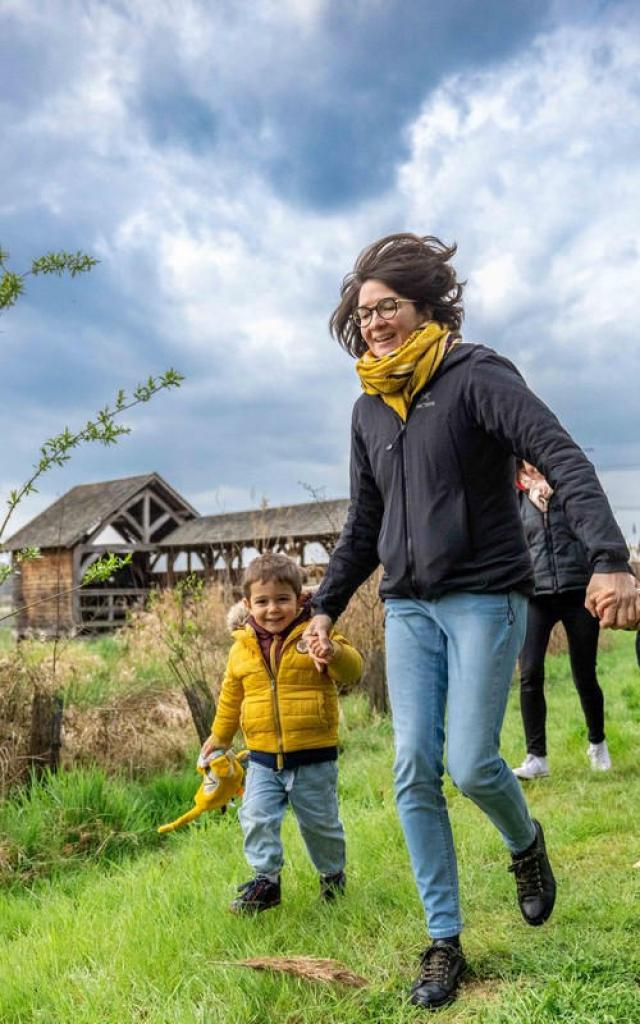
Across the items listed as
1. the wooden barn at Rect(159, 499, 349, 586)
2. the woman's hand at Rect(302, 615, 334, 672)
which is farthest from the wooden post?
the wooden barn at Rect(159, 499, 349, 586)

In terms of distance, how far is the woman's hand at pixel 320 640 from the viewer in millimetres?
3426

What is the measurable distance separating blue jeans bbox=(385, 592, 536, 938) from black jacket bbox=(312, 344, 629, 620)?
94 mm

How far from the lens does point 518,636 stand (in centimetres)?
299

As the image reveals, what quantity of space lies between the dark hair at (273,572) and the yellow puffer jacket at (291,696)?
175mm

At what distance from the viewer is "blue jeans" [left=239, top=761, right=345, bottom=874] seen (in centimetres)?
371

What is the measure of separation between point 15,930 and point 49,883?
87 centimetres

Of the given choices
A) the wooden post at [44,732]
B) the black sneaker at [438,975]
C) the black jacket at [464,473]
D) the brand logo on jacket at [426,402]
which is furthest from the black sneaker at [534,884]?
the wooden post at [44,732]

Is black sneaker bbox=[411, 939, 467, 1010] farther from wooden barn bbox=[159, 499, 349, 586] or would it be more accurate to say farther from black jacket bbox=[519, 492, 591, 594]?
wooden barn bbox=[159, 499, 349, 586]

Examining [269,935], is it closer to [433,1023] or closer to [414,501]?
[433,1023]

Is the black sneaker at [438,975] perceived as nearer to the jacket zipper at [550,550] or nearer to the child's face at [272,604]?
the child's face at [272,604]

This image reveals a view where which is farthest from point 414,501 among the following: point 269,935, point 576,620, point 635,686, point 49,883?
point 635,686

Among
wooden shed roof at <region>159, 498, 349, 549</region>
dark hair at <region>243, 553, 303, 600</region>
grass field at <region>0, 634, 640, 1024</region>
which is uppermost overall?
wooden shed roof at <region>159, 498, 349, 549</region>

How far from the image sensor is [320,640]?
3424mm

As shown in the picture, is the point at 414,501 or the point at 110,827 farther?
the point at 110,827
